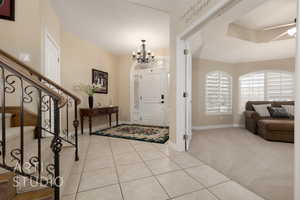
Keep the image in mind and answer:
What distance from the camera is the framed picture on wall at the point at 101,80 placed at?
4.16 m

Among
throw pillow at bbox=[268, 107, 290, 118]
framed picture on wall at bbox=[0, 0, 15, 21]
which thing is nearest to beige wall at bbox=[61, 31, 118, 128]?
framed picture on wall at bbox=[0, 0, 15, 21]

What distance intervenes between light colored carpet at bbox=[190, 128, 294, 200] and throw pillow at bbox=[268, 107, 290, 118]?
1057mm

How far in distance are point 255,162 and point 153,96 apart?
11.1 feet

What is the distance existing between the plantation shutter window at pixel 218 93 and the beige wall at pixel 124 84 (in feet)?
9.25

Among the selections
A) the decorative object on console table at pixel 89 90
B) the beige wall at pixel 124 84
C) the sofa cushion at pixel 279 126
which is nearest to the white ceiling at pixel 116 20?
the beige wall at pixel 124 84

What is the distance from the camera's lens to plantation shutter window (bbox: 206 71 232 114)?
4.54 metres

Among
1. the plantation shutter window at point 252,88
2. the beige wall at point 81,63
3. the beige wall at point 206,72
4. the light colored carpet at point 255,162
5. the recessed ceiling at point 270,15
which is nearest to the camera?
the light colored carpet at point 255,162

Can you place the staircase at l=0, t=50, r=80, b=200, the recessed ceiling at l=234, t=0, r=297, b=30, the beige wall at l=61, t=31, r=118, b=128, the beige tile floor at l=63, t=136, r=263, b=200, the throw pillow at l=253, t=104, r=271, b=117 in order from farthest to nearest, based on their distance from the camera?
the throw pillow at l=253, t=104, r=271, b=117
the beige wall at l=61, t=31, r=118, b=128
the recessed ceiling at l=234, t=0, r=297, b=30
the beige tile floor at l=63, t=136, r=263, b=200
the staircase at l=0, t=50, r=80, b=200

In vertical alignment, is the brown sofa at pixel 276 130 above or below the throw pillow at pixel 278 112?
below

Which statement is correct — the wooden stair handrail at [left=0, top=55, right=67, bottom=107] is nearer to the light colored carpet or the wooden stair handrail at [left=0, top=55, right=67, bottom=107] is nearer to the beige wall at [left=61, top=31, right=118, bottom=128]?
the light colored carpet

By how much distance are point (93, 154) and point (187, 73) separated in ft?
7.23

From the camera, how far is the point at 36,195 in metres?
1.13

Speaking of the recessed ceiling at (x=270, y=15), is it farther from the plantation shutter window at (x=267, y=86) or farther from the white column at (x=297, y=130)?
the white column at (x=297, y=130)

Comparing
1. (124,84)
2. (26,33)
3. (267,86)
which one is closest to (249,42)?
(267,86)
